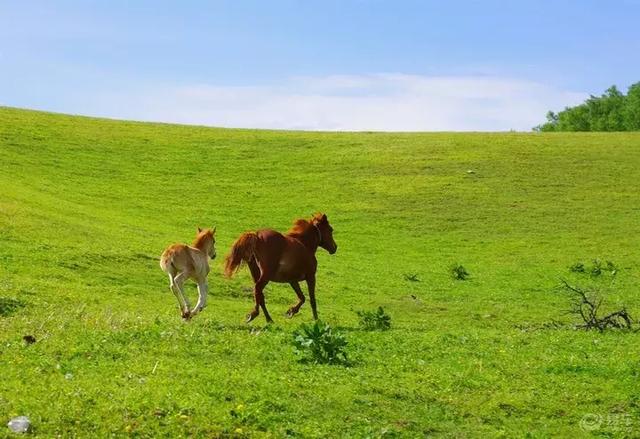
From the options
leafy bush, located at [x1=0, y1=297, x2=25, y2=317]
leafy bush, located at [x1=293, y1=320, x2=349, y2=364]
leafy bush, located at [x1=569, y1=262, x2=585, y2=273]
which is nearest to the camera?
leafy bush, located at [x1=293, y1=320, x2=349, y2=364]

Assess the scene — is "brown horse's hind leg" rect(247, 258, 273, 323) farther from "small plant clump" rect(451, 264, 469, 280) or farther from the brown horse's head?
"small plant clump" rect(451, 264, 469, 280)

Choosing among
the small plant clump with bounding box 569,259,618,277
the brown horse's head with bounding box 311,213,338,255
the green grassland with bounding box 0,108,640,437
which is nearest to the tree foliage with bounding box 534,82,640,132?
the green grassland with bounding box 0,108,640,437

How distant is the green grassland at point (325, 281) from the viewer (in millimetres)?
9414

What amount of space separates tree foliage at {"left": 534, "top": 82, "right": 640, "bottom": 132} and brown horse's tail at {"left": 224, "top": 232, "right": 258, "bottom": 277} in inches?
3942

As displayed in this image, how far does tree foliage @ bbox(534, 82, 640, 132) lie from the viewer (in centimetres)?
10969

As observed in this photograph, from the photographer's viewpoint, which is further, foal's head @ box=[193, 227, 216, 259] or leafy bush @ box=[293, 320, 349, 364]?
foal's head @ box=[193, 227, 216, 259]

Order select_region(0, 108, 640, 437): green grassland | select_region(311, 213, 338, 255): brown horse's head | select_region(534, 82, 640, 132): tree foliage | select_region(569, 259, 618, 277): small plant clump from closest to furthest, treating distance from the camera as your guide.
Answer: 1. select_region(0, 108, 640, 437): green grassland
2. select_region(311, 213, 338, 255): brown horse's head
3. select_region(569, 259, 618, 277): small plant clump
4. select_region(534, 82, 640, 132): tree foliage

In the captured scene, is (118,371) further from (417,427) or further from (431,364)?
(431,364)

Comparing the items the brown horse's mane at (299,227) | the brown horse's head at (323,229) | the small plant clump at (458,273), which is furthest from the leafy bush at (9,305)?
the small plant clump at (458,273)

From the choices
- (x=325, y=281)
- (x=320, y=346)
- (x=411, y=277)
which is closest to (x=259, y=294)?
(x=320, y=346)

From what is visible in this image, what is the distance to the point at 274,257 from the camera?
Answer: 16.5m

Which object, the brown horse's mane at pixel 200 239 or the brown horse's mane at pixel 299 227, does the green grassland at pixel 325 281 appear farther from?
the brown horse's mane at pixel 299 227

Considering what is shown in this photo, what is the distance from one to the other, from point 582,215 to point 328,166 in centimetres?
1679

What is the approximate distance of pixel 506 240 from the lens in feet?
128
